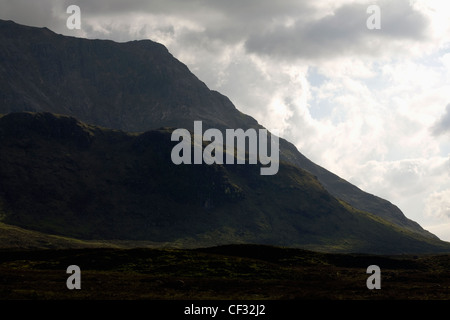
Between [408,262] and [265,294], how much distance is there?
7792 centimetres

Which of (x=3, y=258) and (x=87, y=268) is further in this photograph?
(x=3, y=258)

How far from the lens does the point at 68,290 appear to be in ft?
247

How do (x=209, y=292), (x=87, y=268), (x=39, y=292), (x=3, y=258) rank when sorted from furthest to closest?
(x=3, y=258), (x=87, y=268), (x=209, y=292), (x=39, y=292)

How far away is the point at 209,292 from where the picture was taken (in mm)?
77938

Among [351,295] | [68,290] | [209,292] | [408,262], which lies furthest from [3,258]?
[408,262]

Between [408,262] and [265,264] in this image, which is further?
[408,262]
